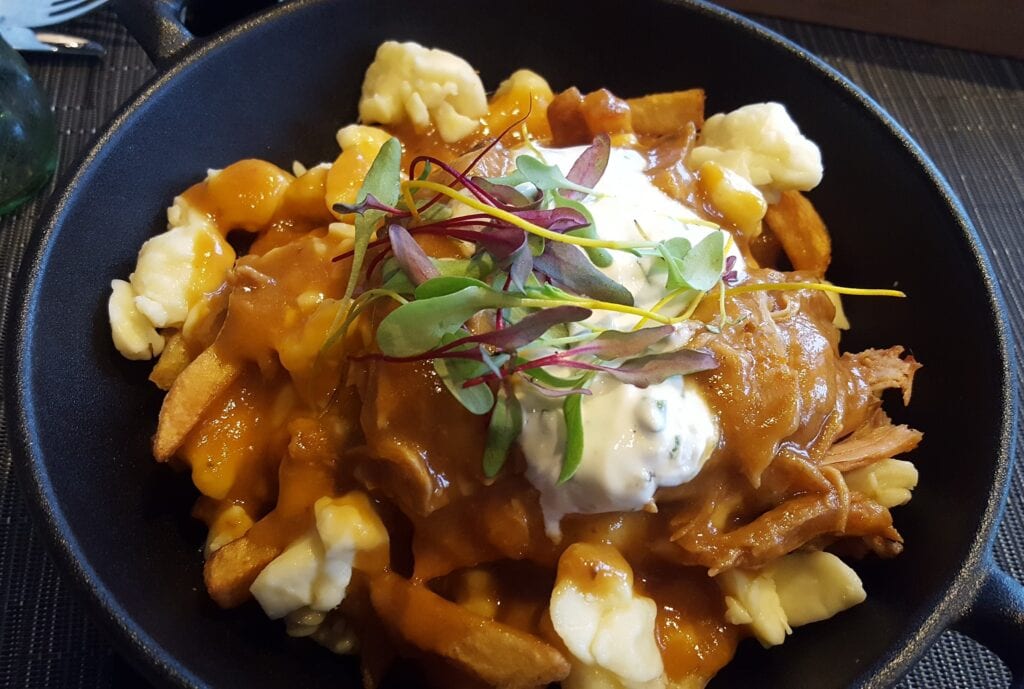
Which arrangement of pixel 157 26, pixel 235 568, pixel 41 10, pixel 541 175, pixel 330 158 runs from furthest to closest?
pixel 41 10
pixel 330 158
pixel 157 26
pixel 541 175
pixel 235 568

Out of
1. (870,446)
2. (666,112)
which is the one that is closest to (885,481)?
(870,446)

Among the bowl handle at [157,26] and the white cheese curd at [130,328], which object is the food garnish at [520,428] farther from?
the bowl handle at [157,26]

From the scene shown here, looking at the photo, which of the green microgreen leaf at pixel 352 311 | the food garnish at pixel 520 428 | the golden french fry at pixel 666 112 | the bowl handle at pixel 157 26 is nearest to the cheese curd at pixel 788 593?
the food garnish at pixel 520 428

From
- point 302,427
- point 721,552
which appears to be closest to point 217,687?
point 302,427

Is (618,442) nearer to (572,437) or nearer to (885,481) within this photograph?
(572,437)

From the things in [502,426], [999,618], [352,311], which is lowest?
[999,618]

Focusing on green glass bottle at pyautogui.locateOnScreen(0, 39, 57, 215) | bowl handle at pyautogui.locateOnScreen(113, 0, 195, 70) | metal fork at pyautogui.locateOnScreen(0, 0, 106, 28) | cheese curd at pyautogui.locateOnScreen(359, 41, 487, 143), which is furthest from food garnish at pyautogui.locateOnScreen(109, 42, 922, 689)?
metal fork at pyautogui.locateOnScreen(0, 0, 106, 28)

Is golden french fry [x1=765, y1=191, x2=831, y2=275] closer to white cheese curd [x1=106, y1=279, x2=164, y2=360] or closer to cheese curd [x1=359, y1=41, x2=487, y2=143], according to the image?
cheese curd [x1=359, y1=41, x2=487, y2=143]

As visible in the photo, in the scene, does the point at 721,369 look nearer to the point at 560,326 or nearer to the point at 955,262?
the point at 560,326
